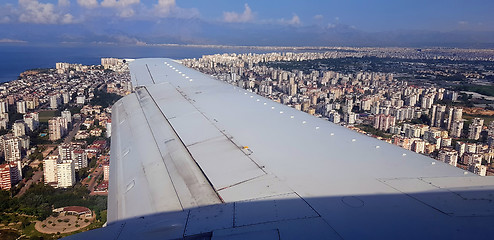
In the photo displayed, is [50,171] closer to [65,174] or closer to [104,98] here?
[65,174]

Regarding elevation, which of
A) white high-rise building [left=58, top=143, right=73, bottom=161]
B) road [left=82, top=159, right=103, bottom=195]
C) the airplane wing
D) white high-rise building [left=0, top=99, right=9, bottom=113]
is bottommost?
road [left=82, top=159, right=103, bottom=195]

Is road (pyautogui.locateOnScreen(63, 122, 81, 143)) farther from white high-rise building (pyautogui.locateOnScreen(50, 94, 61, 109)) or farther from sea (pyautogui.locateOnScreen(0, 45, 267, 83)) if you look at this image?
sea (pyautogui.locateOnScreen(0, 45, 267, 83))

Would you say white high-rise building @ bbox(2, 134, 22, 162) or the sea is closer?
white high-rise building @ bbox(2, 134, 22, 162)

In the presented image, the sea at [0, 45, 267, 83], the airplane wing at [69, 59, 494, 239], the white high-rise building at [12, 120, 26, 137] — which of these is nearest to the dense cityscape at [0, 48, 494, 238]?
the white high-rise building at [12, 120, 26, 137]

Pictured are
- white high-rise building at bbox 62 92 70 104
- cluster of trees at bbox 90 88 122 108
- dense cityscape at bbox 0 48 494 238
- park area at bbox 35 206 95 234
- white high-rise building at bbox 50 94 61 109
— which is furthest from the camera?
white high-rise building at bbox 62 92 70 104

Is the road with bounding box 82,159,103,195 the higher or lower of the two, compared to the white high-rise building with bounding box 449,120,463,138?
lower

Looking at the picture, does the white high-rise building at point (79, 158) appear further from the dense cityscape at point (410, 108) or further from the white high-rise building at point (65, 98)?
the white high-rise building at point (65, 98)

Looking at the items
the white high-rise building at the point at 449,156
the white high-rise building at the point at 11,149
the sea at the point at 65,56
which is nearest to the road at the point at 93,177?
the white high-rise building at the point at 11,149
